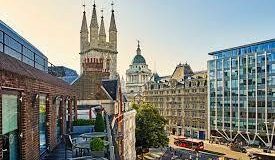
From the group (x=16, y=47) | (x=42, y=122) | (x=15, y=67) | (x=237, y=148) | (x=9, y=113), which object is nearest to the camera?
(x=9, y=113)

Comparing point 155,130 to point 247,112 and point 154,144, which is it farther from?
point 247,112

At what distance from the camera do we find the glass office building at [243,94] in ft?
272

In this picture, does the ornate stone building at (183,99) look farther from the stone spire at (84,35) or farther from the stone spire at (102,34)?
the stone spire at (84,35)

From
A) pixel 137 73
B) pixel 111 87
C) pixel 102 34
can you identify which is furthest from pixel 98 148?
pixel 137 73

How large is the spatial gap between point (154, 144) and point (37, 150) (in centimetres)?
5478

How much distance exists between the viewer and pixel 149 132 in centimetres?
7062

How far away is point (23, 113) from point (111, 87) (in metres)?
28.3

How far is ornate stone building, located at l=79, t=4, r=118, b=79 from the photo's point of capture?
5089 inches

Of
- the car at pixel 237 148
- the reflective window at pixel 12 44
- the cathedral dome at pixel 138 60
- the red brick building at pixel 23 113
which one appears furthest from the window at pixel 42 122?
the cathedral dome at pixel 138 60

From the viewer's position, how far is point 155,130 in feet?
234

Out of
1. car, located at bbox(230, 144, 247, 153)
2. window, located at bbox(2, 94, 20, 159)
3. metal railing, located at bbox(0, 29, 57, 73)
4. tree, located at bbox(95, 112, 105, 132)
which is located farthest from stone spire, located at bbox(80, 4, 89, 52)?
window, located at bbox(2, 94, 20, 159)

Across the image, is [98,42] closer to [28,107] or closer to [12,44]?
[12,44]

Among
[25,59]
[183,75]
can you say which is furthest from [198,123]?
[25,59]

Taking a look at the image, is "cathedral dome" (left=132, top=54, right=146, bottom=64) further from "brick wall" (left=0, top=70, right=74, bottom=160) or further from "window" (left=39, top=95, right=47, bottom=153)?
"brick wall" (left=0, top=70, right=74, bottom=160)
